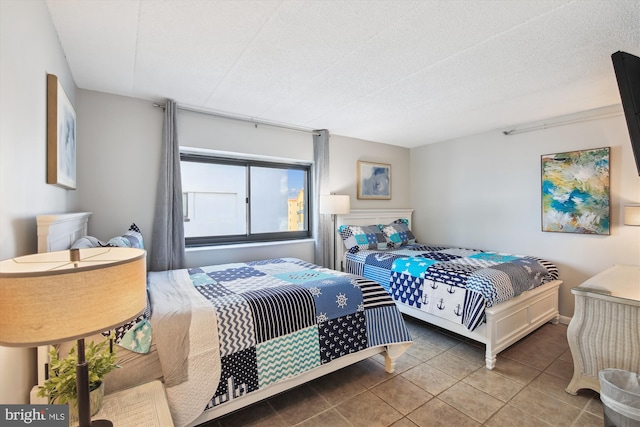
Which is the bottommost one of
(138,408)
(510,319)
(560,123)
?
(510,319)

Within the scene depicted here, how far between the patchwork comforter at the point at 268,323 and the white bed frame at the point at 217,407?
8 cm

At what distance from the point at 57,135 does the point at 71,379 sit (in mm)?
1393

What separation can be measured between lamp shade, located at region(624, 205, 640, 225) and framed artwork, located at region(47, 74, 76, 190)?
14.8 ft

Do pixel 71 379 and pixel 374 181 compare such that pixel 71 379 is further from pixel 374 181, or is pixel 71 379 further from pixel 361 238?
pixel 374 181

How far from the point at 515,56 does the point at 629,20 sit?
55 centimetres

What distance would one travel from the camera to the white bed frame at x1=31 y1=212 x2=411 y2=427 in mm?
1333

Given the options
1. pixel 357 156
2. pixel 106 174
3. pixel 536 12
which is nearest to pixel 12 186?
pixel 106 174

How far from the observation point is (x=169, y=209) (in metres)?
2.86

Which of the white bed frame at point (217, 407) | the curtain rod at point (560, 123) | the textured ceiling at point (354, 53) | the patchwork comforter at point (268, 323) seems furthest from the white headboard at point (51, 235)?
the curtain rod at point (560, 123)

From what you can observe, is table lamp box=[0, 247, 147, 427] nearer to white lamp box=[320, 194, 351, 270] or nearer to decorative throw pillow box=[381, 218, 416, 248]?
white lamp box=[320, 194, 351, 270]

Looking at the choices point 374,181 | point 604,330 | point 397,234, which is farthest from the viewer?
point 374,181

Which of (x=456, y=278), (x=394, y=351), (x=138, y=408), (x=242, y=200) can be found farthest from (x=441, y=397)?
(x=242, y=200)

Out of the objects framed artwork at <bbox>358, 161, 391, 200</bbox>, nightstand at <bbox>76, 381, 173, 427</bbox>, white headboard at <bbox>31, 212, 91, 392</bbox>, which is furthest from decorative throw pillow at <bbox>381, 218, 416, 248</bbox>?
white headboard at <bbox>31, 212, 91, 392</bbox>

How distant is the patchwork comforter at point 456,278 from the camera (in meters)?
2.42
